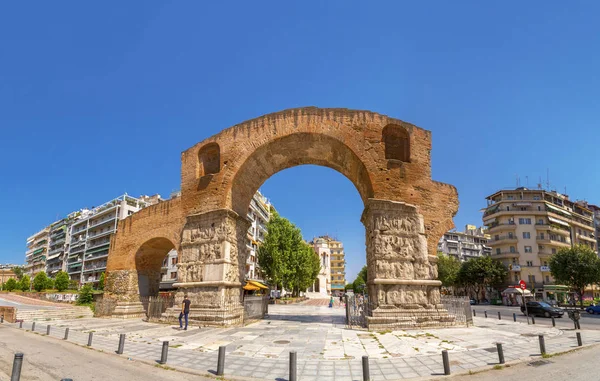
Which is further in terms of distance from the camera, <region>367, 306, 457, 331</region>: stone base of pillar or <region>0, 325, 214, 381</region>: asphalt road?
<region>367, 306, 457, 331</region>: stone base of pillar

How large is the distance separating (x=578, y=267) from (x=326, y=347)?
125 feet

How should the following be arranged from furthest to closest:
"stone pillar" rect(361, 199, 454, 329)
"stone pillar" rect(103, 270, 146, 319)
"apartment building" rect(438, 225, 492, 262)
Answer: "apartment building" rect(438, 225, 492, 262)
"stone pillar" rect(103, 270, 146, 319)
"stone pillar" rect(361, 199, 454, 329)

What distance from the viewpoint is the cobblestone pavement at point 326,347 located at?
24.7ft

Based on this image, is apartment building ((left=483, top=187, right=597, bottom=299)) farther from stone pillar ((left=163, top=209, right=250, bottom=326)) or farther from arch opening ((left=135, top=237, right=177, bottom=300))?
arch opening ((left=135, top=237, right=177, bottom=300))

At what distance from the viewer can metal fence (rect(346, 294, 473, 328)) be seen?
44.4 feet

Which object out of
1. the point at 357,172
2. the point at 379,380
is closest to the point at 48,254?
the point at 357,172

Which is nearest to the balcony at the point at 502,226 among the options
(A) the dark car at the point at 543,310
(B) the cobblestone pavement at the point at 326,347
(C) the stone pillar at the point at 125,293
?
(A) the dark car at the point at 543,310

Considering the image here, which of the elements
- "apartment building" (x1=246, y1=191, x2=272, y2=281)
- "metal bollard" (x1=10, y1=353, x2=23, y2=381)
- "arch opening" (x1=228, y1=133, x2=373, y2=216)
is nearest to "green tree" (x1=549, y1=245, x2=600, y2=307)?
"arch opening" (x1=228, y1=133, x2=373, y2=216)

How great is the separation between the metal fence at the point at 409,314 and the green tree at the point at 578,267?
97.6 feet

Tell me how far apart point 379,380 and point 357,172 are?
11.1m

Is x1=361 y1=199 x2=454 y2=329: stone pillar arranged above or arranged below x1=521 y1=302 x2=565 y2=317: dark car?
above

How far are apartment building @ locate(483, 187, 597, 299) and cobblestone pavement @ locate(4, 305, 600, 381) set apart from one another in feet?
147

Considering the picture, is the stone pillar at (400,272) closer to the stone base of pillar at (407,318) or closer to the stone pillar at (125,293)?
the stone base of pillar at (407,318)

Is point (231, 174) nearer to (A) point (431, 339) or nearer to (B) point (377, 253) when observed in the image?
(B) point (377, 253)
